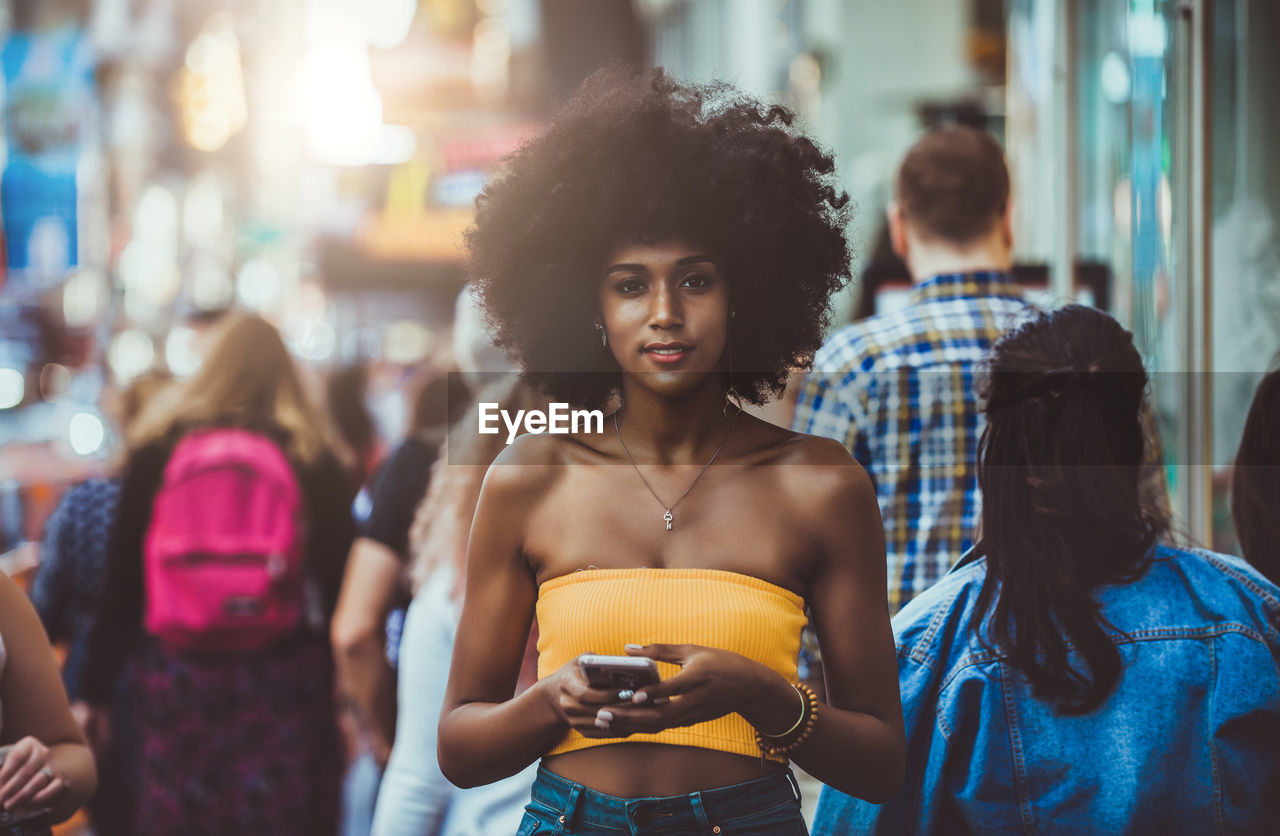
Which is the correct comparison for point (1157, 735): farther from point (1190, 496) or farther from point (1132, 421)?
point (1190, 496)

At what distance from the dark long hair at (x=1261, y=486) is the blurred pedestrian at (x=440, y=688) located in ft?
4.88

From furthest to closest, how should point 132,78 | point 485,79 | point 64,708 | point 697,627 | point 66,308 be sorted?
point 132,78 → point 66,308 → point 485,79 → point 64,708 → point 697,627

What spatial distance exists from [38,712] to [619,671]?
54.9 inches

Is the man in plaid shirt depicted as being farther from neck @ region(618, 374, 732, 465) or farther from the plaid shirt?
neck @ region(618, 374, 732, 465)

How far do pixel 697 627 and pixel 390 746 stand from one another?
2.83 metres

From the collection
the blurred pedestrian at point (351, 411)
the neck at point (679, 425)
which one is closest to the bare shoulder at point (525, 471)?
the neck at point (679, 425)

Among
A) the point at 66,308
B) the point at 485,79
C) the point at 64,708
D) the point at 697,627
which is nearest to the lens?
the point at 697,627

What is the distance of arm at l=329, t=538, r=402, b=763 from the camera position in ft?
13.6

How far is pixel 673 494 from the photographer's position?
6.48 ft

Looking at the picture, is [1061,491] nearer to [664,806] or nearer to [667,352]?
[667,352]

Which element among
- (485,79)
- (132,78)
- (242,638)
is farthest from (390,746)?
(132,78)

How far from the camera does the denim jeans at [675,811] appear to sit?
186 centimetres

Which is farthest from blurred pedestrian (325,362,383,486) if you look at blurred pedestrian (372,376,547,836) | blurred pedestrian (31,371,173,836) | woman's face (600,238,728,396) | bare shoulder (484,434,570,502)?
woman's face (600,238,728,396)

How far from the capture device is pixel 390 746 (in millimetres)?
4375
